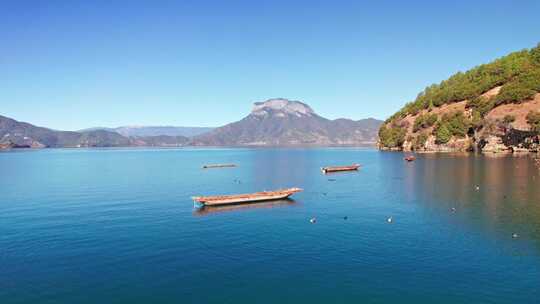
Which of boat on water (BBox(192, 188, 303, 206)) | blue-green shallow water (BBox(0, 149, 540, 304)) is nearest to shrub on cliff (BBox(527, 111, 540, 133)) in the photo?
blue-green shallow water (BBox(0, 149, 540, 304))

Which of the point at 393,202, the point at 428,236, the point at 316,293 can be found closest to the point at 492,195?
the point at 393,202

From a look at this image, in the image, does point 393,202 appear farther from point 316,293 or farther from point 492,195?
point 316,293

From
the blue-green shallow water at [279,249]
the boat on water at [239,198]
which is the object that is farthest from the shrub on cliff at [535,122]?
the boat on water at [239,198]

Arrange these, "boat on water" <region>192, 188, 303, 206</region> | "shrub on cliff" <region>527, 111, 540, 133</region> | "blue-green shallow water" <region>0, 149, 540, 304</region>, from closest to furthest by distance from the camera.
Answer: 1. "blue-green shallow water" <region>0, 149, 540, 304</region>
2. "boat on water" <region>192, 188, 303, 206</region>
3. "shrub on cliff" <region>527, 111, 540, 133</region>

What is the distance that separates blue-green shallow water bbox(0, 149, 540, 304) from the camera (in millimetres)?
33000

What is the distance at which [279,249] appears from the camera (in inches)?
1767

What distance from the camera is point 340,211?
67.2m

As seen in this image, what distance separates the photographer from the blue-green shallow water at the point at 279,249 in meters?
33.0

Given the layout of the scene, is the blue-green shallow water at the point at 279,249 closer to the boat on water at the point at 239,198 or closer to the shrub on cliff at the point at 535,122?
the boat on water at the point at 239,198

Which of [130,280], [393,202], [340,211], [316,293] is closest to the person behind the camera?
[316,293]

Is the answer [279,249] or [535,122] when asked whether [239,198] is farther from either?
[535,122]

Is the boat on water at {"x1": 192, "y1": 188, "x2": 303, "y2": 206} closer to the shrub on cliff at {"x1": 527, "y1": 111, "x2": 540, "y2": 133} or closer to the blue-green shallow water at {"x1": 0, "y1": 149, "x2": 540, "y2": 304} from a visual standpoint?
the blue-green shallow water at {"x1": 0, "y1": 149, "x2": 540, "y2": 304}

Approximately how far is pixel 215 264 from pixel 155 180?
3409 inches

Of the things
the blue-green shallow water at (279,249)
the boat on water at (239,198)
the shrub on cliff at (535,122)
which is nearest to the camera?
the blue-green shallow water at (279,249)
